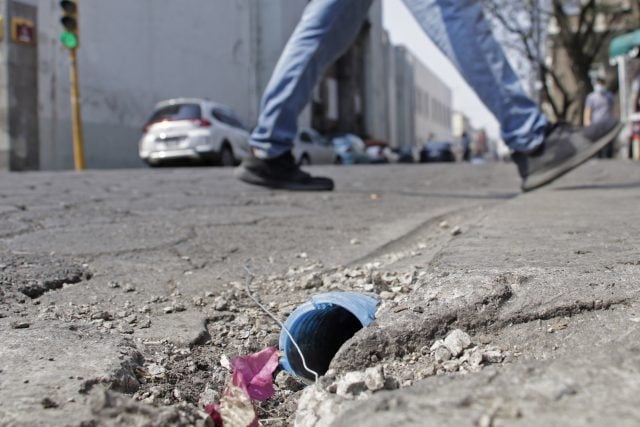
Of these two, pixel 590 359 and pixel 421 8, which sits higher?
pixel 421 8

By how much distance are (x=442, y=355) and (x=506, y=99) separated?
225 cm

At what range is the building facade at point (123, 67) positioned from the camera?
1359cm

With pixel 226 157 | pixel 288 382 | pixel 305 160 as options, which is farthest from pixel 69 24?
pixel 288 382

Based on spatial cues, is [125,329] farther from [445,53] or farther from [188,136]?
[188,136]

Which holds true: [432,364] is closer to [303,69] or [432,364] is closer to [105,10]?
[303,69]

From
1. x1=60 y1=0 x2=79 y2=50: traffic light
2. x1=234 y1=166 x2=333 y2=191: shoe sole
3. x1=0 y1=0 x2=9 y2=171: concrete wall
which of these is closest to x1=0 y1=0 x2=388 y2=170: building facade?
x1=0 y1=0 x2=9 y2=171: concrete wall

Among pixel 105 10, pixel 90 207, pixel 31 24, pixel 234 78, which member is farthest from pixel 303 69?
pixel 234 78

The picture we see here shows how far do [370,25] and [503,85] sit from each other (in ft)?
89.3

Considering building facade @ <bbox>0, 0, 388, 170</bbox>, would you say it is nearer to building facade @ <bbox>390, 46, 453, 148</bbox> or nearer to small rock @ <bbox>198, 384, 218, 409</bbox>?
small rock @ <bbox>198, 384, 218, 409</bbox>

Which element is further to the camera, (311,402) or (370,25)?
(370,25)

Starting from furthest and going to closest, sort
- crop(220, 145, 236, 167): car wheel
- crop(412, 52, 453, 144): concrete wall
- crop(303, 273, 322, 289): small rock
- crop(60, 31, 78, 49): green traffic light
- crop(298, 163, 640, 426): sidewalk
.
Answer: crop(412, 52, 453, 144): concrete wall, crop(220, 145, 236, 167): car wheel, crop(60, 31, 78, 49): green traffic light, crop(303, 273, 322, 289): small rock, crop(298, 163, 640, 426): sidewalk

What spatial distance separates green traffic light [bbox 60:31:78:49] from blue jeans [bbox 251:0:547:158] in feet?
27.7

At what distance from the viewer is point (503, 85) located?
312 cm

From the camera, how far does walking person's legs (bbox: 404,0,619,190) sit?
3.07 m
